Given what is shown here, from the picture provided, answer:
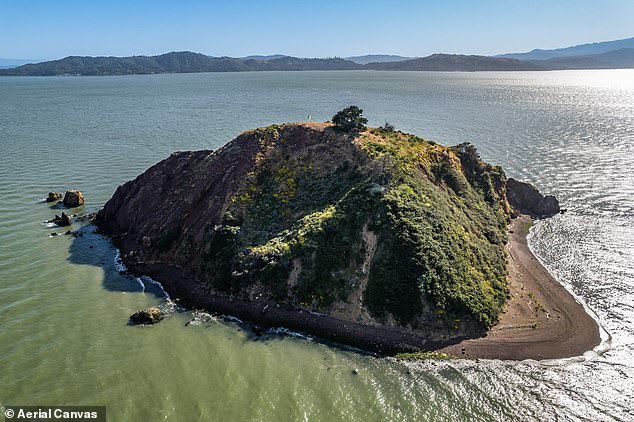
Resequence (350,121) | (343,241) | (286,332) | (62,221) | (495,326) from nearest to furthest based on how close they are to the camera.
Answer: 1. (286,332)
2. (495,326)
3. (343,241)
4. (350,121)
5. (62,221)

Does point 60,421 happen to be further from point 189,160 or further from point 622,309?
point 622,309

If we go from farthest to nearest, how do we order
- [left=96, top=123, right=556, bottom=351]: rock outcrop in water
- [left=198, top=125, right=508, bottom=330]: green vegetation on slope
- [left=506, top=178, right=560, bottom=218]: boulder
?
1. [left=506, top=178, right=560, bottom=218]: boulder
2. [left=198, top=125, right=508, bottom=330]: green vegetation on slope
3. [left=96, top=123, right=556, bottom=351]: rock outcrop in water

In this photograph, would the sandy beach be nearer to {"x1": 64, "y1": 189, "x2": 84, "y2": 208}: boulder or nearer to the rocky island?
the rocky island

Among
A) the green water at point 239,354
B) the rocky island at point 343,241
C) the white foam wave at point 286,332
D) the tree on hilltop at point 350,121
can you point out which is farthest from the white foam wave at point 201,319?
the tree on hilltop at point 350,121

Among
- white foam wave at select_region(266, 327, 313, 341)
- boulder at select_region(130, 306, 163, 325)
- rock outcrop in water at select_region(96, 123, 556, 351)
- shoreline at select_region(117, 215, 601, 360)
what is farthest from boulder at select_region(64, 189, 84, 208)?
white foam wave at select_region(266, 327, 313, 341)

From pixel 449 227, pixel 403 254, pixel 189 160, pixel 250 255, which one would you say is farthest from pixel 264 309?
pixel 189 160

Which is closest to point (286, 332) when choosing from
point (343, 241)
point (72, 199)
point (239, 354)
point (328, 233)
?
point (239, 354)

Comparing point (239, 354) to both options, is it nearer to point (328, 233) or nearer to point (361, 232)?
point (328, 233)
